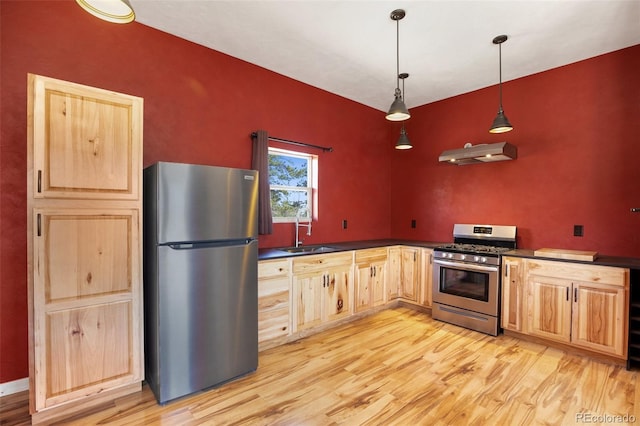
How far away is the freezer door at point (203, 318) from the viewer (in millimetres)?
2082

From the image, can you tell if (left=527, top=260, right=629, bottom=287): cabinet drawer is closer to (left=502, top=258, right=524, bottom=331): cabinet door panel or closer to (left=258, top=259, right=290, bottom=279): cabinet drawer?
(left=502, top=258, right=524, bottom=331): cabinet door panel

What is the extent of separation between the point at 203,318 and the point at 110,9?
192 centimetres

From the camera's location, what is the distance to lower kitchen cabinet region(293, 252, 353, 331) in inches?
122

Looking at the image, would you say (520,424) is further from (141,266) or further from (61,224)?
(61,224)

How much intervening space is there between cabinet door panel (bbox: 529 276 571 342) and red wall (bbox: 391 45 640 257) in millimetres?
716

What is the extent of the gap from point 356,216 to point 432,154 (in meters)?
1.46

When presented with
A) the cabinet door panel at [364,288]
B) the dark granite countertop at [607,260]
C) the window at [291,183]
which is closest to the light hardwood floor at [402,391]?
the cabinet door panel at [364,288]

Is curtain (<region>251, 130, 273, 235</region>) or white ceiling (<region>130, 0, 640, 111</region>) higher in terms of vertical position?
white ceiling (<region>130, 0, 640, 111</region>)

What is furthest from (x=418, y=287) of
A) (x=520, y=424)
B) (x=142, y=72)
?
(x=142, y=72)

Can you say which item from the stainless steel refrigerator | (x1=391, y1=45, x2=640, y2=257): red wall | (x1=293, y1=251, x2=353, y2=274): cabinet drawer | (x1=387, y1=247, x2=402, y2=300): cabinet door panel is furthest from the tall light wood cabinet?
(x1=391, y1=45, x2=640, y2=257): red wall

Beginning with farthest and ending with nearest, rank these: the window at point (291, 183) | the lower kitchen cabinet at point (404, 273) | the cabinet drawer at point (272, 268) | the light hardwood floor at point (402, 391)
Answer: the lower kitchen cabinet at point (404, 273)
the window at point (291, 183)
the cabinet drawer at point (272, 268)
the light hardwood floor at point (402, 391)

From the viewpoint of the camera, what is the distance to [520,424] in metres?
1.90

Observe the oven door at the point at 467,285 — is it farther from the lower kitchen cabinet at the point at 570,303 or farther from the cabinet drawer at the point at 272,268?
the cabinet drawer at the point at 272,268

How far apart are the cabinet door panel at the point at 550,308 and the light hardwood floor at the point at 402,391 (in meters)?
0.19
